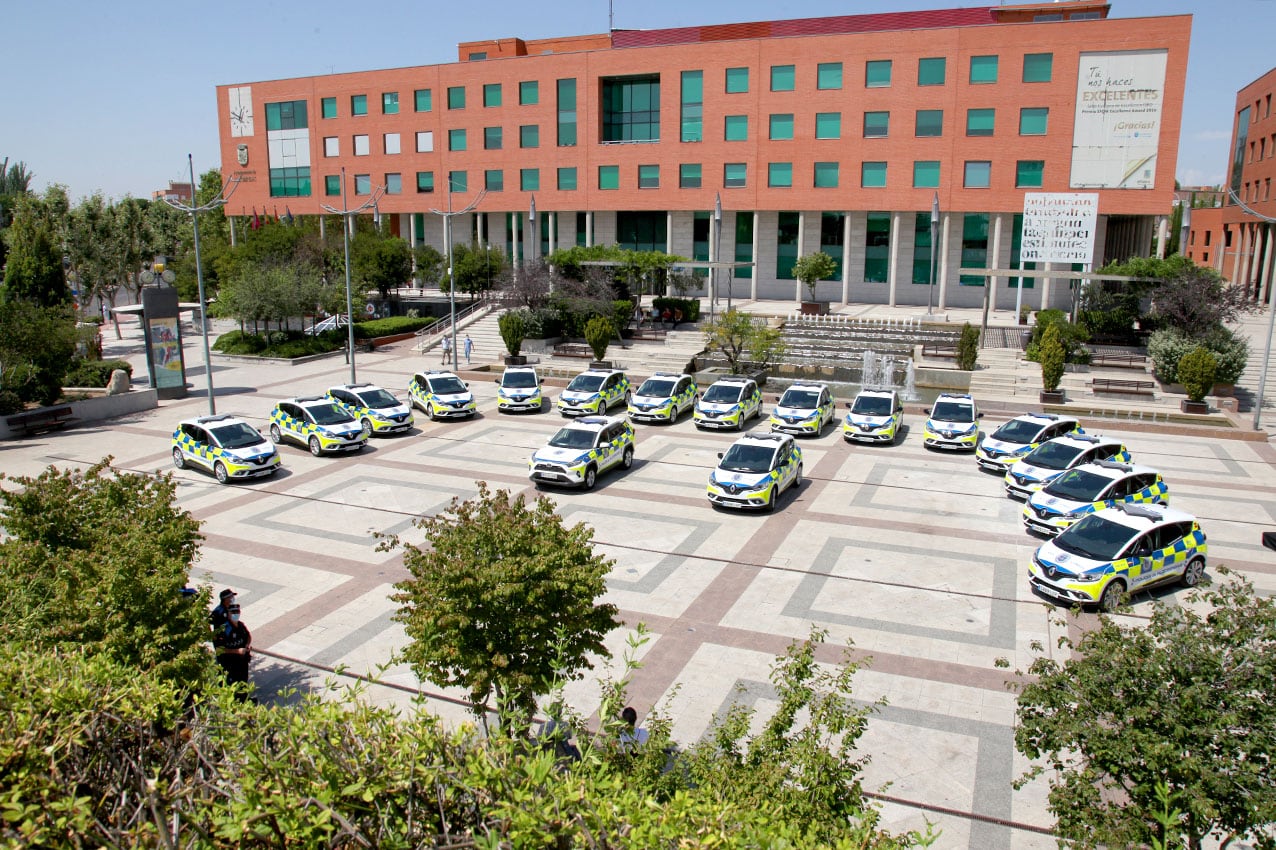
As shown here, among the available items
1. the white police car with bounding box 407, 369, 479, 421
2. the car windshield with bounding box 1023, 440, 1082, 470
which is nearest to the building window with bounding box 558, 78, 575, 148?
the white police car with bounding box 407, 369, 479, 421

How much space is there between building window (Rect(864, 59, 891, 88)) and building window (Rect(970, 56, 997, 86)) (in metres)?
4.12

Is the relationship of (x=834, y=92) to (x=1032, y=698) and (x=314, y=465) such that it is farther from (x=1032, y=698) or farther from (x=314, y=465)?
(x=1032, y=698)

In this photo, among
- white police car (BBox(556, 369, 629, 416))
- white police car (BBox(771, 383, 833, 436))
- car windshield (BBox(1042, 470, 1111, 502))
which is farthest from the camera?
white police car (BBox(556, 369, 629, 416))

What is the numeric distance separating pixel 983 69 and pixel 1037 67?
251 centimetres

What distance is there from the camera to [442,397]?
28109mm

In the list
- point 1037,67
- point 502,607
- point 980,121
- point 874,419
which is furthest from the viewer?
point 980,121

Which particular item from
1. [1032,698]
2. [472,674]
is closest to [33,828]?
[472,674]

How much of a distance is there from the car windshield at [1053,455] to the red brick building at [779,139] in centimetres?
2872

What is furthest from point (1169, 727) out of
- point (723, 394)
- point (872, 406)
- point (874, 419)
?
point (723, 394)

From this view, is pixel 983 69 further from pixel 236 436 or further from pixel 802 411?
pixel 236 436

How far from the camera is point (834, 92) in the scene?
47.8 meters

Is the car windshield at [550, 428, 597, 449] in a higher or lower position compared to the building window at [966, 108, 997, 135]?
lower

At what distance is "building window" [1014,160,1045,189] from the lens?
4462 cm

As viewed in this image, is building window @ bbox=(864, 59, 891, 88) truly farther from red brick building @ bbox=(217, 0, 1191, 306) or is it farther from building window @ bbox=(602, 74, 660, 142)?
building window @ bbox=(602, 74, 660, 142)
